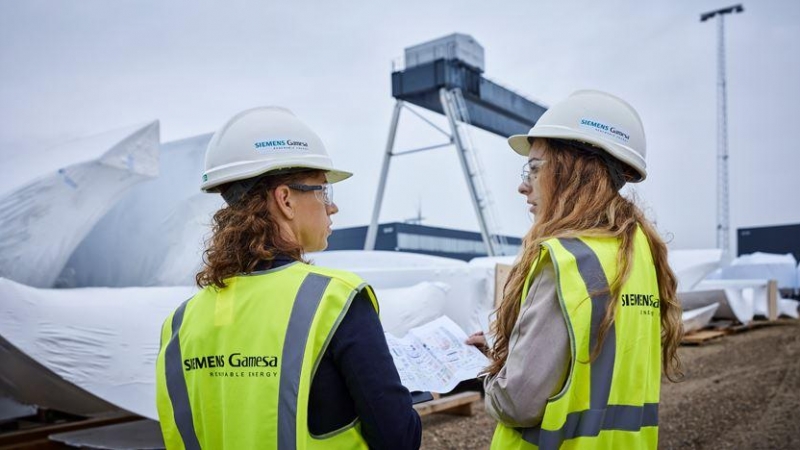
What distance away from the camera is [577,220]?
148 centimetres

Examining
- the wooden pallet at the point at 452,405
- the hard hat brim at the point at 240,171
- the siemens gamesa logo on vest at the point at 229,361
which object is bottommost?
the wooden pallet at the point at 452,405

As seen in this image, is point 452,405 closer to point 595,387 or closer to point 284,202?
point 595,387

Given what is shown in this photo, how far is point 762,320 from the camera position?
1382 cm

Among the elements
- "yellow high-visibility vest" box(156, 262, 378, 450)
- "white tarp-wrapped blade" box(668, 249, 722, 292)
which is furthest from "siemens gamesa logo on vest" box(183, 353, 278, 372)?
"white tarp-wrapped blade" box(668, 249, 722, 292)

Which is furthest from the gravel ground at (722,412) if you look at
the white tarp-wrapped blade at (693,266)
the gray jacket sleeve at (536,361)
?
the gray jacket sleeve at (536,361)

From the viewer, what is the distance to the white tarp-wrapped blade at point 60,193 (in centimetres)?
340

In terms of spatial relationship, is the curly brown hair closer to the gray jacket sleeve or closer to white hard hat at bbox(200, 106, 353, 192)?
white hard hat at bbox(200, 106, 353, 192)

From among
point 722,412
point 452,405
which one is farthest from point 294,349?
point 722,412

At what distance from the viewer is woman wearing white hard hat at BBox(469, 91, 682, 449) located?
4.37ft

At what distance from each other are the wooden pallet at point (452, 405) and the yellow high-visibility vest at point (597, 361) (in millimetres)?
3363

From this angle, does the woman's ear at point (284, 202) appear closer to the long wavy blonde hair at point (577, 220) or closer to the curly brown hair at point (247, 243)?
the curly brown hair at point (247, 243)

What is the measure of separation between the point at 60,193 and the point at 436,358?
2.74 metres

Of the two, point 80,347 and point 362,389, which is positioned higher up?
point 362,389

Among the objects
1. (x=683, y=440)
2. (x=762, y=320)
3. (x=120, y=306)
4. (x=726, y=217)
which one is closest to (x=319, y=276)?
(x=120, y=306)
